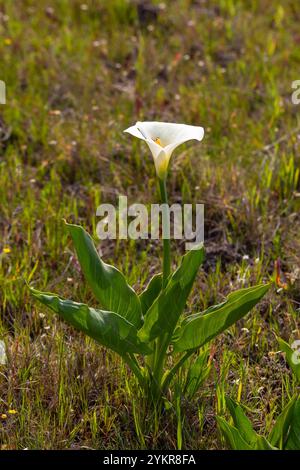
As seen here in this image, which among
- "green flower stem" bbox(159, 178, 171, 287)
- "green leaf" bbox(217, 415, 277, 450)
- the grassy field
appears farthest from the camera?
the grassy field

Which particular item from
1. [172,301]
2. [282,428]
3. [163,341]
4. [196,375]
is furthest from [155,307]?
[282,428]

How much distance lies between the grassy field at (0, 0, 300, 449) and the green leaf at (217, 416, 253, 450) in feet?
0.50

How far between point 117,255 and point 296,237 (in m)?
0.69

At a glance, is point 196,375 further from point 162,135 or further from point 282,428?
point 162,135

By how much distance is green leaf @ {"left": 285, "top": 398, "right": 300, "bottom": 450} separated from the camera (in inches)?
82.5

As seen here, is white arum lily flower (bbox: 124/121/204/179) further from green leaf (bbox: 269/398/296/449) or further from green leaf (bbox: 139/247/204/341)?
green leaf (bbox: 269/398/296/449)

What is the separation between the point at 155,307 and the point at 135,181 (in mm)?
1505

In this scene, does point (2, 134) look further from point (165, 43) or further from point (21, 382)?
point (21, 382)

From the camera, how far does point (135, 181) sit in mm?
3631

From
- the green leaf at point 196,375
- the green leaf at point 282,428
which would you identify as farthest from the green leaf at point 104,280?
the green leaf at point 282,428

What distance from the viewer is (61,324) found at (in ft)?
9.03

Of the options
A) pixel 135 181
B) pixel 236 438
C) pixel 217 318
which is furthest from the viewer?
pixel 135 181

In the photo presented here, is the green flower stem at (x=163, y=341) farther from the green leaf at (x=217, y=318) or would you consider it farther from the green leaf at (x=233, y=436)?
Result: the green leaf at (x=233, y=436)

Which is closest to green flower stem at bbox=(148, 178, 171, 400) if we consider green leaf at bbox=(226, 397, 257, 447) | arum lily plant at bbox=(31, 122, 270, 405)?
arum lily plant at bbox=(31, 122, 270, 405)
